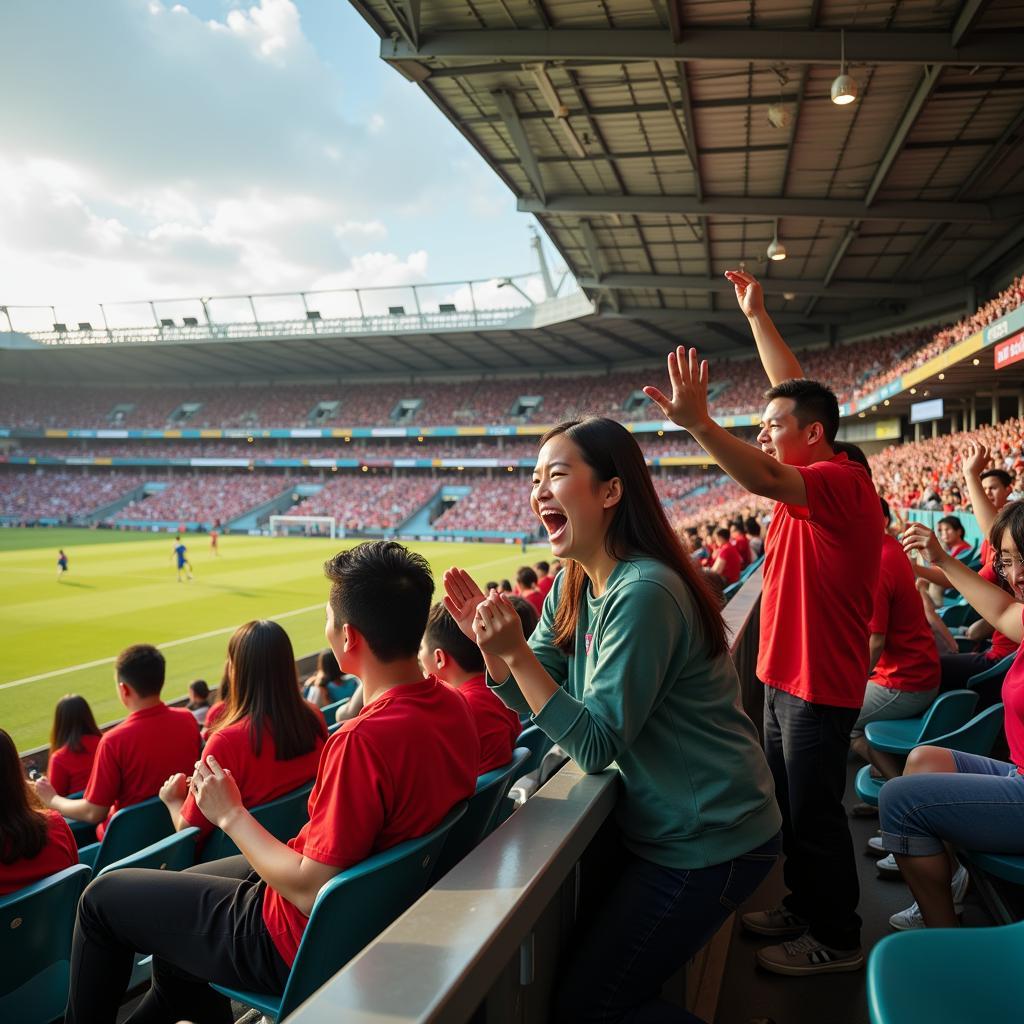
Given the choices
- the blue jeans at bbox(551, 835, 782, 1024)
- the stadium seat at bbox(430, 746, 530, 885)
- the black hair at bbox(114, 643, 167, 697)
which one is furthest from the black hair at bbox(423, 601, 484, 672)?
the black hair at bbox(114, 643, 167, 697)

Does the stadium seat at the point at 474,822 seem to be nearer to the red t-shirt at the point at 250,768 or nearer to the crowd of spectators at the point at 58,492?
the red t-shirt at the point at 250,768

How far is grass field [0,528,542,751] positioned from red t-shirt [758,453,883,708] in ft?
30.4

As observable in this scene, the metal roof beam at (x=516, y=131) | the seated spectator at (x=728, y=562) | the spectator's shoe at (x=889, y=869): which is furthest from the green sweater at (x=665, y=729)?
the metal roof beam at (x=516, y=131)

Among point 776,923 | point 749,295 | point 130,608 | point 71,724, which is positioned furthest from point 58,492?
point 776,923

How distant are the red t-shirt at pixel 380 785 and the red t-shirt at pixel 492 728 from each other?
903 millimetres

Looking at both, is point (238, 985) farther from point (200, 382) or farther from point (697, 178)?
point (200, 382)

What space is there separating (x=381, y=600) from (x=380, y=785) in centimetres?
48

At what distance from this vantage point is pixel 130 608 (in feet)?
60.7

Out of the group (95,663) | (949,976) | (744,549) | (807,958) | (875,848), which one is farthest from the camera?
(95,663)

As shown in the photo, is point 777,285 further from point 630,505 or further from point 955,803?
point 630,505

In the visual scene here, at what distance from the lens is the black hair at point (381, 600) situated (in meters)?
2.02

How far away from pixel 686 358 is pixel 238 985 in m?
1.96

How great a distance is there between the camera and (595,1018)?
1684 mm

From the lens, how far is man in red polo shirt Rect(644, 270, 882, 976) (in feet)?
8.46
